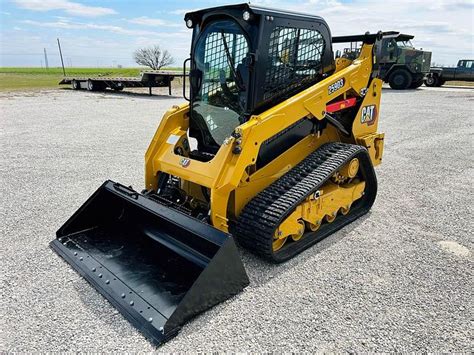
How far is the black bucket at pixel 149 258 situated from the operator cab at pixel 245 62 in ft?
3.47

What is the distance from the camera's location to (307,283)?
10.8 feet

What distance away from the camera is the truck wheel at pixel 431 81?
23.3 m

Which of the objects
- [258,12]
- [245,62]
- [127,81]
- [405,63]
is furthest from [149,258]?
[405,63]

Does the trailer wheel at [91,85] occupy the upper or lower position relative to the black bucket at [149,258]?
lower

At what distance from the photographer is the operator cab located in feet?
11.6

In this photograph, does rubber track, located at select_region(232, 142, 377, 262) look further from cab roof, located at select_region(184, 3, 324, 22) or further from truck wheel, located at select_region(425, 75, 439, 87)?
truck wheel, located at select_region(425, 75, 439, 87)

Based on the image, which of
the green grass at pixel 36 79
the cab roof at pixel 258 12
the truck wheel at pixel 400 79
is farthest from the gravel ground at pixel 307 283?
the green grass at pixel 36 79

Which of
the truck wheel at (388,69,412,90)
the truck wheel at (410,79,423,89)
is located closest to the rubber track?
the truck wheel at (388,69,412,90)

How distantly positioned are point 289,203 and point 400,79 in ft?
64.9

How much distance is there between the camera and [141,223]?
153 inches

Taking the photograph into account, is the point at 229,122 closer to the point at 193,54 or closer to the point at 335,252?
the point at 193,54

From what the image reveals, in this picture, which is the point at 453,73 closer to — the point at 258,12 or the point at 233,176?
the point at 258,12

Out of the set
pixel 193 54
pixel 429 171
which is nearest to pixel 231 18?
pixel 193 54

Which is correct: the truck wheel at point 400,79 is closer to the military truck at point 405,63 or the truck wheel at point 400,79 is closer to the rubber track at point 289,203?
the military truck at point 405,63
